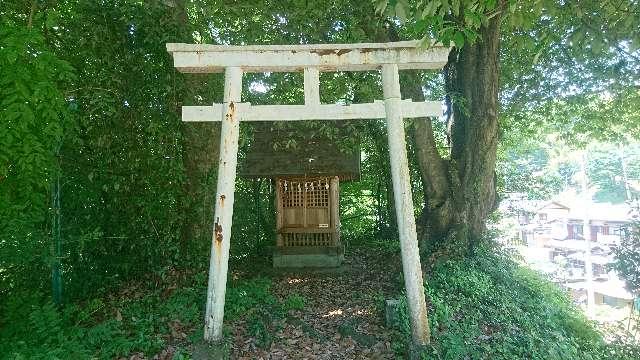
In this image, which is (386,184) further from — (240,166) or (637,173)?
(637,173)

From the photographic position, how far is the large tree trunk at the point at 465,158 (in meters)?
8.17

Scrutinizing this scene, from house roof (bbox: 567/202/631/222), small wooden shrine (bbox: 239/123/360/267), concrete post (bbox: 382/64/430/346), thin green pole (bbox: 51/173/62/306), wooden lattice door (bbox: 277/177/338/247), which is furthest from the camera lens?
house roof (bbox: 567/202/631/222)

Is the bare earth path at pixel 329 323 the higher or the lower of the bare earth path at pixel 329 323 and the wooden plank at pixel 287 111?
the lower

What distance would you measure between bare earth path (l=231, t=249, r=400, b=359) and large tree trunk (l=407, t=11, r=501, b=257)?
4.53ft

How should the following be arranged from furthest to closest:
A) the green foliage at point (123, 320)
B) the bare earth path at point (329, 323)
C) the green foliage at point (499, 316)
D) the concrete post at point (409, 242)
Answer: the green foliage at point (499, 316), the bare earth path at point (329, 323), the concrete post at point (409, 242), the green foliage at point (123, 320)

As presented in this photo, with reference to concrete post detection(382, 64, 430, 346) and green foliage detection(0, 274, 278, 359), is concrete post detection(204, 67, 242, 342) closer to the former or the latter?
green foliage detection(0, 274, 278, 359)

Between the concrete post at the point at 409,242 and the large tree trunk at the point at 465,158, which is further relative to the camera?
the large tree trunk at the point at 465,158

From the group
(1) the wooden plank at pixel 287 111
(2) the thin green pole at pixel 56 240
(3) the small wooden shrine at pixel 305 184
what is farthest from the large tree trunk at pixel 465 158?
(2) the thin green pole at pixel 56 240

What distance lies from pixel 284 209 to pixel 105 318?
488 centimetres

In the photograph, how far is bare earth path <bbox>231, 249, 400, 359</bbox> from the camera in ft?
A: 17.7

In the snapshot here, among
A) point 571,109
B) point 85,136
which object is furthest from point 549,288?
point 85,136

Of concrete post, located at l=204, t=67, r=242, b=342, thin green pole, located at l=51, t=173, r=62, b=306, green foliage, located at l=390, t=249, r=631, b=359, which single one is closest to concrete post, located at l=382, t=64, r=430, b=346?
green foliage, located at l=390, t=249, r=631, b=359

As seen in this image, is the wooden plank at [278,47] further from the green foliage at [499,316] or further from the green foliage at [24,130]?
the green foliage at [499,316]

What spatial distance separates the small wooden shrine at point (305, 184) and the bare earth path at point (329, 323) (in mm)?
831
